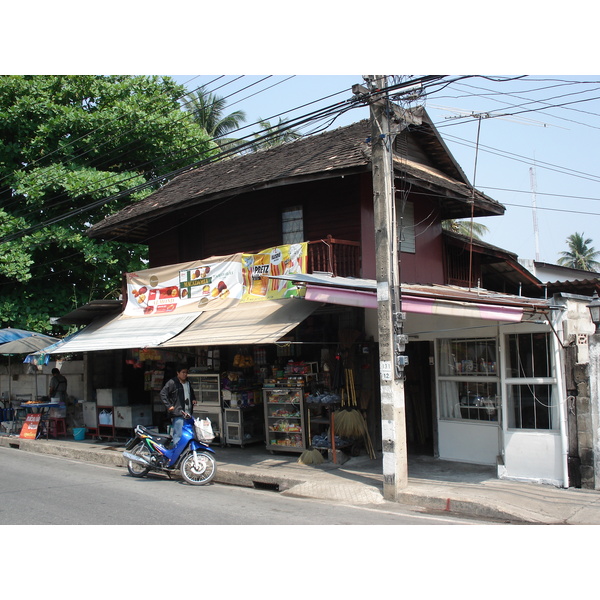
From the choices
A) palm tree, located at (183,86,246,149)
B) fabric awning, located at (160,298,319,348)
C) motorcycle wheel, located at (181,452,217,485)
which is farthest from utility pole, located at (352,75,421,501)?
palm tree, located at (183,86,246,149)

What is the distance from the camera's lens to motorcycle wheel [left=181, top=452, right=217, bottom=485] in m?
10.0

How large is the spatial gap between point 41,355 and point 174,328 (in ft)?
15.6

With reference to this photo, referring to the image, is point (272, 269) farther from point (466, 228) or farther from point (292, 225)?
point (466, 228)

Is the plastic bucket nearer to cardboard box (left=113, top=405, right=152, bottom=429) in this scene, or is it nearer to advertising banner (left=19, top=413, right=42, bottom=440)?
advertising banner (left=19, top=413, right=42, bottom=440)

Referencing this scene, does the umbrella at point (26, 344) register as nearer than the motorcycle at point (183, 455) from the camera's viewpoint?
No

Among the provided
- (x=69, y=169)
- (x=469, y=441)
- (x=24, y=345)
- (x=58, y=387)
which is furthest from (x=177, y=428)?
(x=69, y=169)

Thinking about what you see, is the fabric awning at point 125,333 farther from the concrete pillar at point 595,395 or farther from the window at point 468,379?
the concrete pillar at point 595,395

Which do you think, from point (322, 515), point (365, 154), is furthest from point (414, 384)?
point (322, 515)

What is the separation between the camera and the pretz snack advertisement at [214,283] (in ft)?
41.0

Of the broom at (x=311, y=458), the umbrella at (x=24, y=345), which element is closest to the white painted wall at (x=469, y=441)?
the broom at (x=311, y=458)

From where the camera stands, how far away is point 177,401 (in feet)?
34.2

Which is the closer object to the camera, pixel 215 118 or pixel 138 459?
pixel 138 459

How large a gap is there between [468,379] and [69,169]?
15691mm

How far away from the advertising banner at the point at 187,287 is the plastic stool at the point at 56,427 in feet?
13.1
